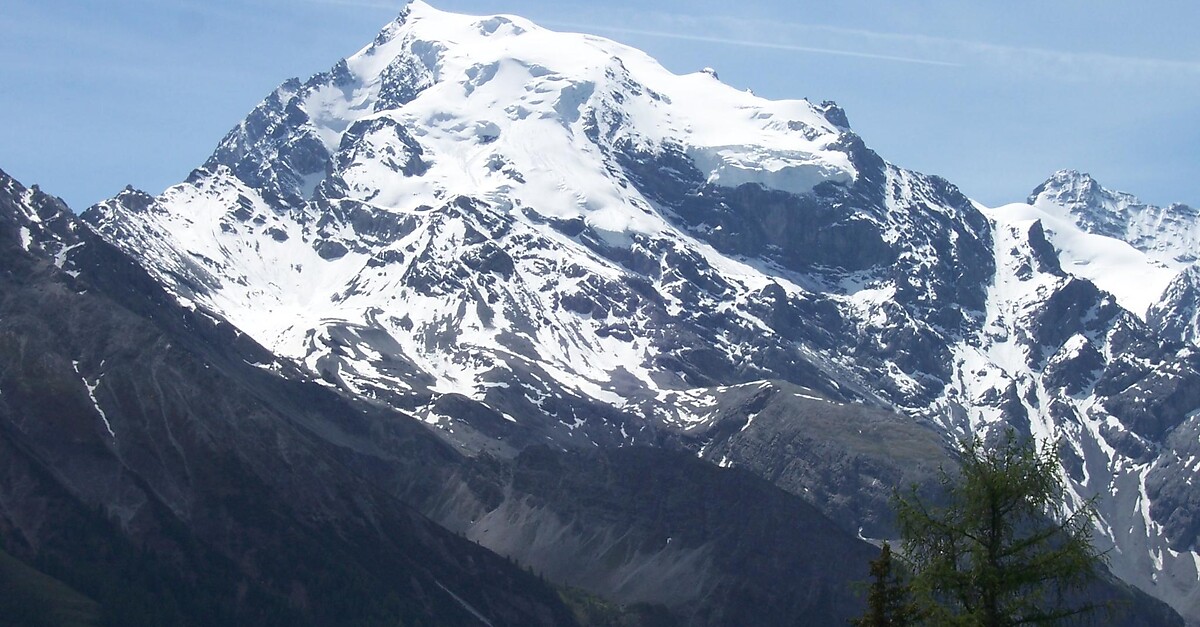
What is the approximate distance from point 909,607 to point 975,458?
4.45 m

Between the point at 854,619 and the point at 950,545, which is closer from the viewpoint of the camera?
the point at 950,545

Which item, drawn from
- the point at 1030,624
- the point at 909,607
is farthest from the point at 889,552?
the point at 1030,624

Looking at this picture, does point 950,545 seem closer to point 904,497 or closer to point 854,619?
point 904,497

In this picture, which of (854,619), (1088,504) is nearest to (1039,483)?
(1088,504)

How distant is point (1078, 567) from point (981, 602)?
2564mm

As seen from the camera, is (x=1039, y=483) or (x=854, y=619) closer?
(x=1039, y=483)

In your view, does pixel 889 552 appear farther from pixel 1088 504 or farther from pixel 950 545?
pixel 1088 504

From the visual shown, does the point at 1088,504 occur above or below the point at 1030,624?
above

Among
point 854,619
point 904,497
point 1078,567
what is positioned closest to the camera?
point 1078,567

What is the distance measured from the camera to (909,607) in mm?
42906

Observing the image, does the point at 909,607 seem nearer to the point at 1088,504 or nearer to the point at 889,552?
the point at 889,552

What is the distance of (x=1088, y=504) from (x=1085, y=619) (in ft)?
9.24

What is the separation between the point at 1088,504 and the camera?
1585 inches

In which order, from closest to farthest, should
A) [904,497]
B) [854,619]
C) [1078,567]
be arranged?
1. [1078,567]
2. [904,497]
3. [854,619]
